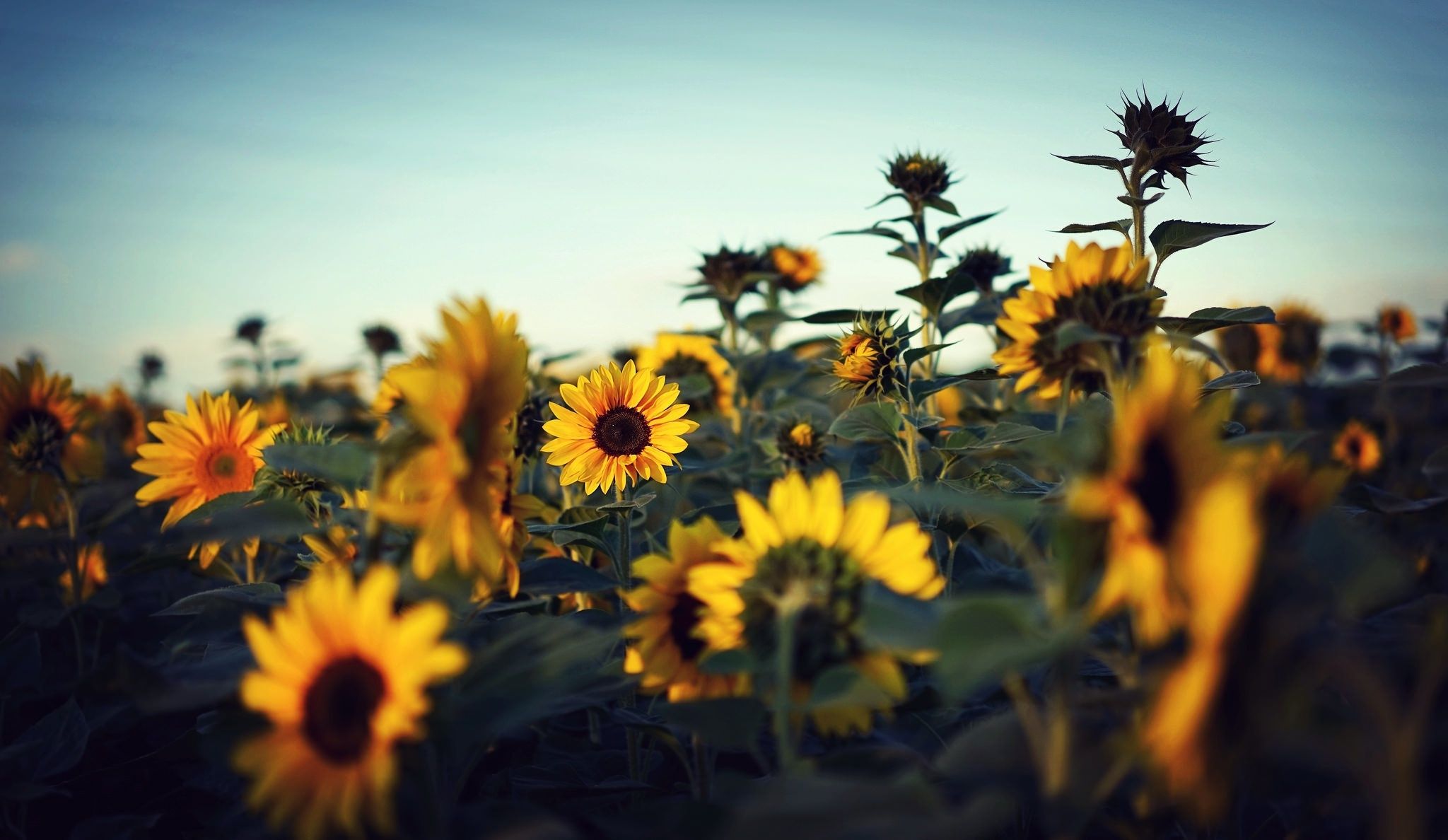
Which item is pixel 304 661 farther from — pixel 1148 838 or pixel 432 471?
pixel 1148 838

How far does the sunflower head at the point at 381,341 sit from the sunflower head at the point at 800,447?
4.25 meters

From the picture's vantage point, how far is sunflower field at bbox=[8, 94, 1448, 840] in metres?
0.76

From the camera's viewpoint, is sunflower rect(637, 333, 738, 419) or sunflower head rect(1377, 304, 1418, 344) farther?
sunflower head rect(1377, 304, 1418, 344)

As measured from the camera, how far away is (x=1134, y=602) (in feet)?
2.54

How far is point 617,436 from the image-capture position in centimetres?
219

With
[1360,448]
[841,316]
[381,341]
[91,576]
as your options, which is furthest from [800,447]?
[381,341]

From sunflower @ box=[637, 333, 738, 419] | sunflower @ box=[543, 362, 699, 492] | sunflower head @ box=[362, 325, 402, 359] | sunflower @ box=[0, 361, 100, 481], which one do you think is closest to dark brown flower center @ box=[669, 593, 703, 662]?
sunflower @ box=[543, 362, 699, 492]

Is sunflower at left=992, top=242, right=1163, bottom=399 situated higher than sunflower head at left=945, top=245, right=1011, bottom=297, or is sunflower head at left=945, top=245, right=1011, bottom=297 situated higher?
sunflower head at left=945, top=245, right=1011, bottom=297

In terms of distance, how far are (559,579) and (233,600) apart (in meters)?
0.54

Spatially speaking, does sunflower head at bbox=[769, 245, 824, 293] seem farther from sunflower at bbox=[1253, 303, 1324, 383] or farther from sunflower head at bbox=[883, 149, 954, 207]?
sunflower at bbox=[1253, 303, 1324, 383]

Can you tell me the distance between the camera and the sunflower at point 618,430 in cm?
214

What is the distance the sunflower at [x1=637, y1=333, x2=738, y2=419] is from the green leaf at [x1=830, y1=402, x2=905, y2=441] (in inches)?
68.6

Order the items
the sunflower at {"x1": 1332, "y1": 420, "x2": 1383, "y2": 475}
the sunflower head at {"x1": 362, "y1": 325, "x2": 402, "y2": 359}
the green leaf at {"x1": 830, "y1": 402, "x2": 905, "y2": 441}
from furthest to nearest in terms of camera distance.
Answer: the sunflower head at {"x1": 362, "y1": 325, "x2": 402, "y2": 359}
the sunflower at {"x1": 1332, "y1": 420, "x2": 1383, "y2": 475}
the green leaf at {"x1": 830, "y1": 402, "x2": 905, "y2": 441}

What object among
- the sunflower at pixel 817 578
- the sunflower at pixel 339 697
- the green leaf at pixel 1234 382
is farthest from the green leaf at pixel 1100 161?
the sunflower at pixel 339 697
